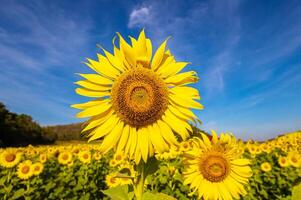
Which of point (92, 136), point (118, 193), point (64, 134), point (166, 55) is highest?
point (64, 134)

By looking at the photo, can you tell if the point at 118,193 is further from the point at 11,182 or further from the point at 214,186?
the point at 11,182

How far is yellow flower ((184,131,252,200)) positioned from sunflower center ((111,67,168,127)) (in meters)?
2.18

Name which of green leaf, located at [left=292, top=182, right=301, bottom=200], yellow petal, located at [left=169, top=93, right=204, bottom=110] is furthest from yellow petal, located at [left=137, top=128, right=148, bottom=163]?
green leaf, located at [left=292, top=182, right=301, bottom=200]

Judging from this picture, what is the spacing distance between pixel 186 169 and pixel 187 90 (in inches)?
102

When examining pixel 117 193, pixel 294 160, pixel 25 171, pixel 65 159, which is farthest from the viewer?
pixel 65 159

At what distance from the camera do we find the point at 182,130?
Answer: 8.32 ft

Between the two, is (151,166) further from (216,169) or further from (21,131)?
(21,131)

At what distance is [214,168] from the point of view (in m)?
4.87

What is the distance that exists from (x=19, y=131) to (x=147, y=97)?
1778 inches

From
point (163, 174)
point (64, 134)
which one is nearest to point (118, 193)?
point (163, 174)

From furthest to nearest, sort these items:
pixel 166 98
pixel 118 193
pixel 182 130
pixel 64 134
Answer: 1. pixel 64 134
2. pixel 166 98
3. pixel 182 130
4. pixel 118 193

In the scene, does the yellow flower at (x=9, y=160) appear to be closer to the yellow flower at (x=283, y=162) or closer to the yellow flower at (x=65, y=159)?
the yellow flower at (x=65, y=159)

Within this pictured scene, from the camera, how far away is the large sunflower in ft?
8.38

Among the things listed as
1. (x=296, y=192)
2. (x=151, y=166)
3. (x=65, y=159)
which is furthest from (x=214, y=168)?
(x=65, y=159)
